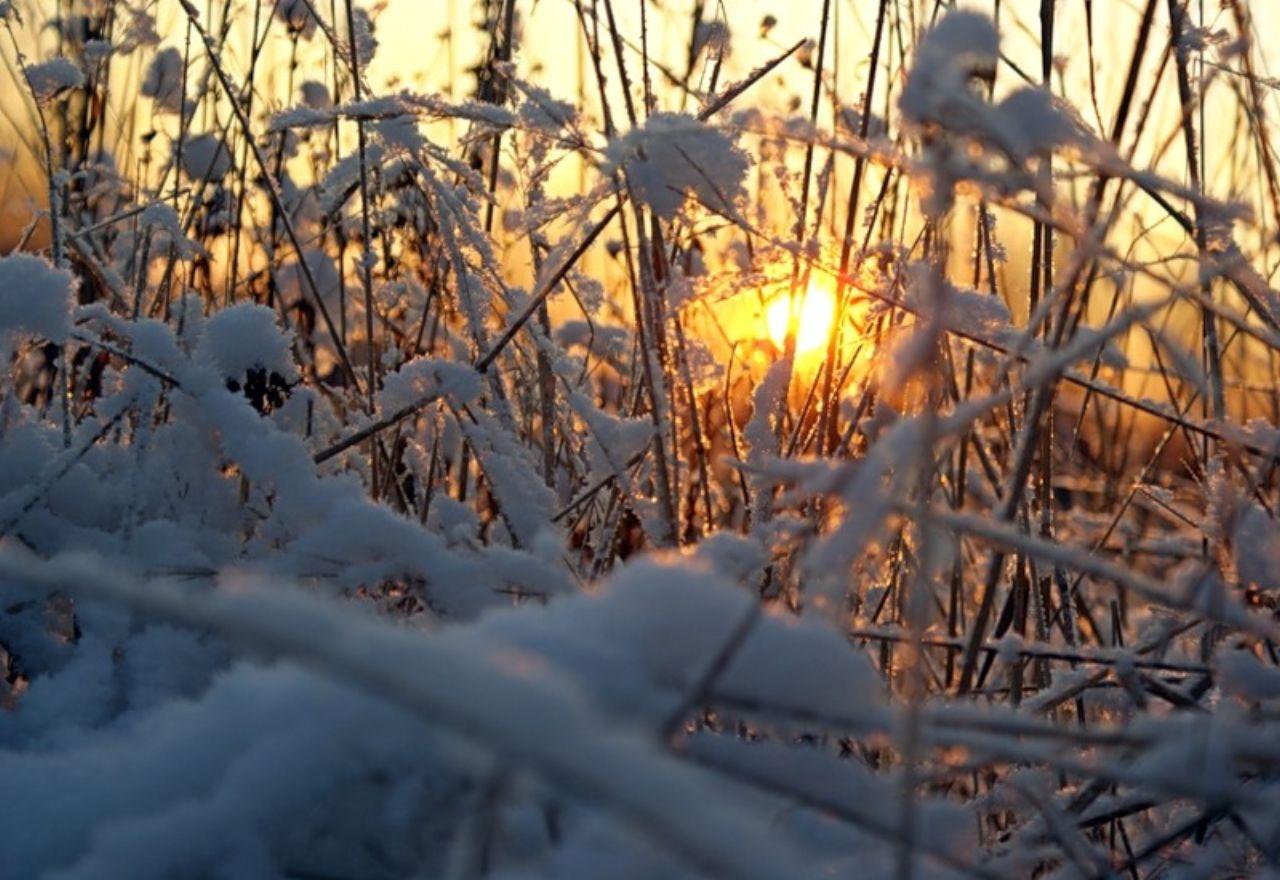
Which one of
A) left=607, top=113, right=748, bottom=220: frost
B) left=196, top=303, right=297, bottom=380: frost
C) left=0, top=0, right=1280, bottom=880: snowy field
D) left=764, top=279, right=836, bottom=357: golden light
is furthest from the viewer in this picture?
left=764, top=279, right=836, bottom=357: golden light

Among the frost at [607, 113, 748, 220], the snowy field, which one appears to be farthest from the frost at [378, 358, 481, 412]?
the frost at [607, 113, 748, 220]

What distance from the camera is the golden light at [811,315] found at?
1.21m

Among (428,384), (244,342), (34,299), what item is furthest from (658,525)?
(34,299)

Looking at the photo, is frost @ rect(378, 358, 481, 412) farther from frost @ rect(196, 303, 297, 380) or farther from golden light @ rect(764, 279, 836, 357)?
golden light @ rect(764, 279, 836, 357)

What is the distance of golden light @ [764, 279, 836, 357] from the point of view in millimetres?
1211

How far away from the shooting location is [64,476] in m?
1.02

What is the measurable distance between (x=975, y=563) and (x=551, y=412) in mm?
680

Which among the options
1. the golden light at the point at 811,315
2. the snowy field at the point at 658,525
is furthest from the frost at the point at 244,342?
the golden light at the point at 811,315

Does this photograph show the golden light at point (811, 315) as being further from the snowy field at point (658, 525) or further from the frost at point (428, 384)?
the frost at point (428, 384)

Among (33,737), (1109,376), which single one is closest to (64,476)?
(33,737)

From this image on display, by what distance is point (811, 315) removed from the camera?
1.24 meters

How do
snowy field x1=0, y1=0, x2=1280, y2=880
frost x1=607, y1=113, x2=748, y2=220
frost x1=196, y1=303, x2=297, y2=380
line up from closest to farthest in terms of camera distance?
snowy field x1=0, y1=0, x2=1280, y2=880
frost x1=607, y1=113, x2=748, y2=220
frost x1=196, y1=303, x2=297, y2=380

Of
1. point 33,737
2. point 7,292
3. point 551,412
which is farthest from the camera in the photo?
point 551,412

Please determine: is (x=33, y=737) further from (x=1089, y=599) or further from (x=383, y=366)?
(x=1089, y=599)
